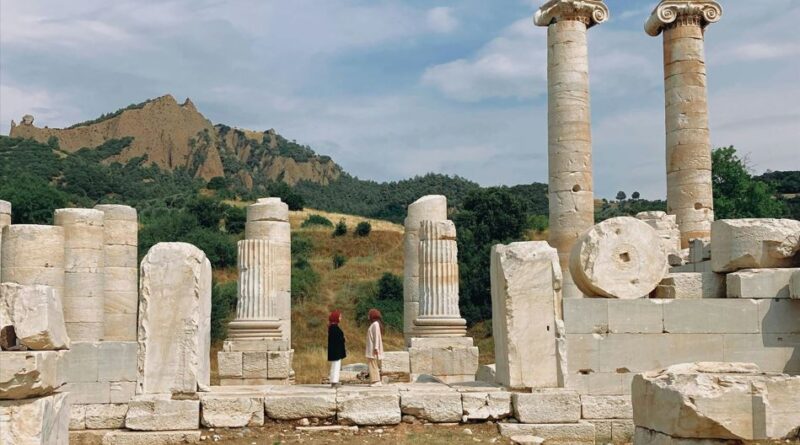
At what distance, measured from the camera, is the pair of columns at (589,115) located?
21.6 meters

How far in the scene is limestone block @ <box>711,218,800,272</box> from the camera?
39.9ft

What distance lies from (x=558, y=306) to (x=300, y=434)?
364cm

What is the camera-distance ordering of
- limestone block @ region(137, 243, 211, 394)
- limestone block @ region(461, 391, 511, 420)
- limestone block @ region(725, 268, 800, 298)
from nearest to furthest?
limestone block @ region(461, 391, 511, 420)
limestone block @ region(137, 243, 211, 394)
limestone block @ region(725, 268, 800, 298)

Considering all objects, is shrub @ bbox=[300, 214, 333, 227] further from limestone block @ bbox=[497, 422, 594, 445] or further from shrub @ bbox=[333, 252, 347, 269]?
limestone block @ bbox=[497, 422, 594, 445]

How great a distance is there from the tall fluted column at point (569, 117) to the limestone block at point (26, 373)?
609 inches

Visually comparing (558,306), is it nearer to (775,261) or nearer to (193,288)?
(775,261)

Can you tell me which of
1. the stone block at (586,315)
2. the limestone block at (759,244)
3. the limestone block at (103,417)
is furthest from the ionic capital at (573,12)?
the limestone block at (103,417)

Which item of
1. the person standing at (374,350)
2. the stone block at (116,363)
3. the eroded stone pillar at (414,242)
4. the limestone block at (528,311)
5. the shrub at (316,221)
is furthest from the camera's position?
the shrub at (316,221)

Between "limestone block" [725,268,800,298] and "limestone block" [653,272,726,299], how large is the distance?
0.43 meters

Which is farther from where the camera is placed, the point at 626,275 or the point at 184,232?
the point at 184,232

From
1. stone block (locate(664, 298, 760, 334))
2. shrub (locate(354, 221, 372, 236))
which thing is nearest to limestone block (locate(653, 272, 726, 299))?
stone block (locate(664, 298, 760, 334))

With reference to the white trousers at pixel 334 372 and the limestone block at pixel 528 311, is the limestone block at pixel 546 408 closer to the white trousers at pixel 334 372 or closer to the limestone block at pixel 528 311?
the limestone block at pixel 528 311

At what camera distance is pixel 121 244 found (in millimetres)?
22016

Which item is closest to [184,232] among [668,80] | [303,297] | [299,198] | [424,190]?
[303,297]
